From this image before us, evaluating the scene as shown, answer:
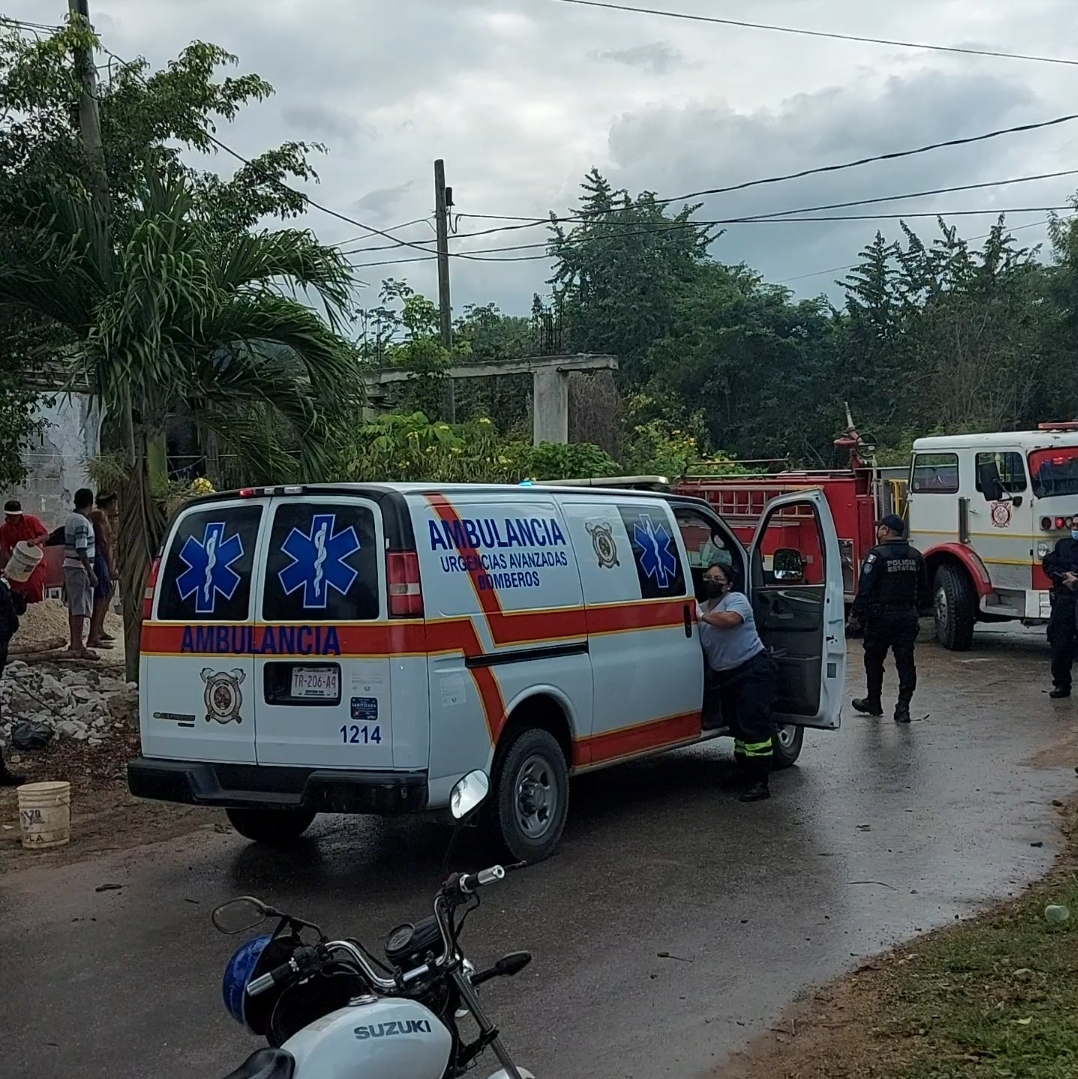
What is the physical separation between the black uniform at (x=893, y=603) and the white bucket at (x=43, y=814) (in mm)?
6612

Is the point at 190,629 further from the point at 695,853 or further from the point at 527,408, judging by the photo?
the point at 527,408

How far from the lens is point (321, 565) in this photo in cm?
648

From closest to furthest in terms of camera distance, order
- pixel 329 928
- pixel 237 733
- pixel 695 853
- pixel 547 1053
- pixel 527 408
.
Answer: pixel 547 1053, pixel 329 928, pixel 237 733, pixel 695 853, pixel 527 408

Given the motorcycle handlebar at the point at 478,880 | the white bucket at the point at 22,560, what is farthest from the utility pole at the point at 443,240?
the motorcycle handlebar at the point at 478,880

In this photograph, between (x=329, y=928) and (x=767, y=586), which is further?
(x=767, y=586)

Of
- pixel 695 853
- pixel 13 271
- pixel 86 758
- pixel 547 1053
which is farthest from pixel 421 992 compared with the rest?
pixel 13 271

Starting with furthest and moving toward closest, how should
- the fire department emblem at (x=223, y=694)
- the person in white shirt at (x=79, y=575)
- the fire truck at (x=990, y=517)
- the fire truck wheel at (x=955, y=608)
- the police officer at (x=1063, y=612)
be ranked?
the fire truck wheel at (x=955, y=608)
the fire truck at (x=990, y=517)
the person in white shirt at (x=79, y=575)
the police officer at (x=1063, y=612)
the fire department emblem at (x=223, y=694)

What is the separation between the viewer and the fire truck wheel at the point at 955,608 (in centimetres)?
1531

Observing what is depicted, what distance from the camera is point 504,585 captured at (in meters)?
6.84

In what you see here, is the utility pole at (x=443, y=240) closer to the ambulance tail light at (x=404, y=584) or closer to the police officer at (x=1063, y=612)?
the police officer at (x=1063, y=612)

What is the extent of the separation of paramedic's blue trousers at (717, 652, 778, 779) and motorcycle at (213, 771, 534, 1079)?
17.3 ft

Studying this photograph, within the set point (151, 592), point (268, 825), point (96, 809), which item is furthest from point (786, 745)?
point (96, 809)

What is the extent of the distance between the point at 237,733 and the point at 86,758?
3627 millimetres

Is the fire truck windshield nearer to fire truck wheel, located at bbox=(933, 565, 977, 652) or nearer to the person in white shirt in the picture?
fire truck wheel, located at bbox=(933, 565, 977, 652)
